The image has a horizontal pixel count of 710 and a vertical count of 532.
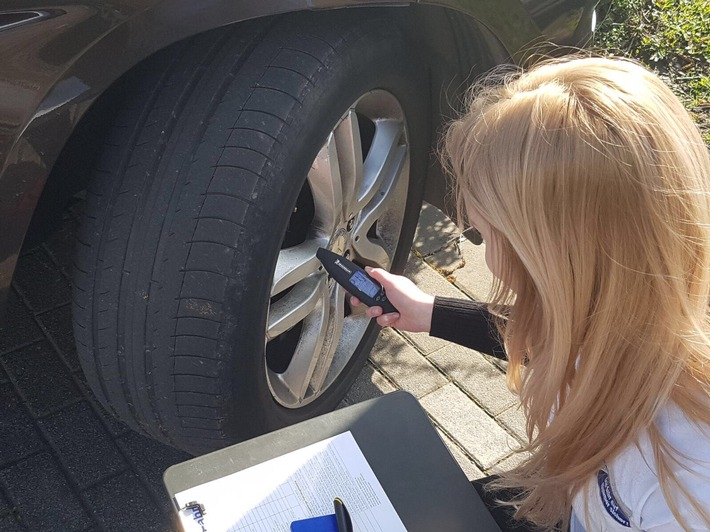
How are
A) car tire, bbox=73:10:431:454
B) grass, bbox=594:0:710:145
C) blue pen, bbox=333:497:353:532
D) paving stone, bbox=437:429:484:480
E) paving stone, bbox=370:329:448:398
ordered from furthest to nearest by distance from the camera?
grass, bbox=594:0:710:145, paving stone, bbox=370:329:448:398, paving stone, bbox=437:429:484:480, car tire, bbox=73:10:431:454, blue pen, bbox=333:497:353:532

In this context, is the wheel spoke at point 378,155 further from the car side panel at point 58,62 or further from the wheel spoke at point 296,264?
the car side panel at point 58,62

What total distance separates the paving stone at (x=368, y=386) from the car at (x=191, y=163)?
0.46 metres

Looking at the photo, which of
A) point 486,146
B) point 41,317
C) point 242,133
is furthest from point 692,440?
point 41,317

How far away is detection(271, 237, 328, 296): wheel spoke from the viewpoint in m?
1.75

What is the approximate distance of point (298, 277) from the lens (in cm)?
182

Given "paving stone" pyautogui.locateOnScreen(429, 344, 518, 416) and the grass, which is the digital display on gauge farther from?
the grass

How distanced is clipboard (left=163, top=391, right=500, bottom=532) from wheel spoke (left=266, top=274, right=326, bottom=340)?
0.39m

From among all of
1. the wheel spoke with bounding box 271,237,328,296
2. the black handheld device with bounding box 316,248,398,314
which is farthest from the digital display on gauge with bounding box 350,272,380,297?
the wheel spoke with bounding box 271,237,328,296

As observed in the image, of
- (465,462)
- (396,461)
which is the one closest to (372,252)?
(465,462)

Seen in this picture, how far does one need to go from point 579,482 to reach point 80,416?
1391 mm

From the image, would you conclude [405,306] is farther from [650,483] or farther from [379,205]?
[650,483]

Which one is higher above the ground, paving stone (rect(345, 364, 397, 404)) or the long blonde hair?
the long blonde hair

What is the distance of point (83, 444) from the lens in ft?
6.94

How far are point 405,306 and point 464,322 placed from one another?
0.13 m
